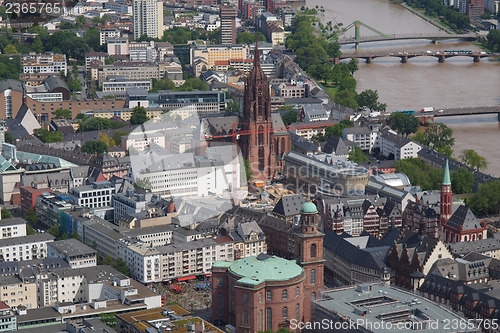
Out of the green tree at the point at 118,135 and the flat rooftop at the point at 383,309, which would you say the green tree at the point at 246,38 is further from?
the flat rooftop at the point at 383,309

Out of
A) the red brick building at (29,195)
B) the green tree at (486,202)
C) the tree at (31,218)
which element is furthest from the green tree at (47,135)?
the green tree at (486,202)

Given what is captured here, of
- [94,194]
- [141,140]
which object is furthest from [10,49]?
[94,194]

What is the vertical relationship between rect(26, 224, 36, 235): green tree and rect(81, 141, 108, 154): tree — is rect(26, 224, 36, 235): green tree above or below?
below

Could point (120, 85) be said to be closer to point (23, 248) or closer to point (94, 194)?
point (94, 194)

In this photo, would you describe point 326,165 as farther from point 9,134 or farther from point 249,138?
point 9,134

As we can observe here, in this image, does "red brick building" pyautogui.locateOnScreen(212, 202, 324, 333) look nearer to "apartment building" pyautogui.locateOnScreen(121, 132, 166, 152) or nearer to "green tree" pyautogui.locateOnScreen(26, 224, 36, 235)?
"green tree" pyautogui.locateOnScreen(26, 224, 36, 235)

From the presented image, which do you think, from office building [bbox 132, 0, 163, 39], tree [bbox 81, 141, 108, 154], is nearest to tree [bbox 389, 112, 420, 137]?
tree [bbox 81, 141, 108, 154]

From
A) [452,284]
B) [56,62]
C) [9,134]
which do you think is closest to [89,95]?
[56,62]
